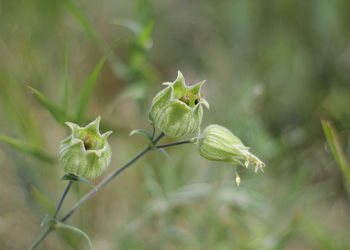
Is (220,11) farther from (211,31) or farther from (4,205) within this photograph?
(4,205)

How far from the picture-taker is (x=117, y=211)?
3.69 metres

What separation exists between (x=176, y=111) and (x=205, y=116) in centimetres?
211

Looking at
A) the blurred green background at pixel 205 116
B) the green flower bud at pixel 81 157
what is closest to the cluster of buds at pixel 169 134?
the green flower bud at pixel 81 157

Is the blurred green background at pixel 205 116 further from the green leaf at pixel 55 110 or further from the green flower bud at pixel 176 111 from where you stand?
the green flower bud at pixel 176 111

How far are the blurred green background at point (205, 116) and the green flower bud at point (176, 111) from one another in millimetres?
695

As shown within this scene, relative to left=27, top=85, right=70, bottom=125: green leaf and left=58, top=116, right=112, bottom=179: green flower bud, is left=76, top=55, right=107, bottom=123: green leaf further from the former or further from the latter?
left=58, top=116, right=112, bottom=179: green flower bud

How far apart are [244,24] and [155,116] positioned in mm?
3344

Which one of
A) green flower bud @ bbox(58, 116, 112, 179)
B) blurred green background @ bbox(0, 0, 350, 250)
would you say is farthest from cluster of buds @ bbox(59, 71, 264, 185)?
blurred green background @ bbox(0, 0, 350, 250)

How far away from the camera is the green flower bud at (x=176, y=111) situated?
5.91 ft

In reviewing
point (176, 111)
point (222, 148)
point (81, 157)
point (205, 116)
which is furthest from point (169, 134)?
point (205, 116)

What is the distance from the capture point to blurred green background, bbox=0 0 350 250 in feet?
9.90

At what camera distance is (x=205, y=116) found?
12.8 ft

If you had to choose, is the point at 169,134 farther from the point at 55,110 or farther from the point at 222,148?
the point at 55,110

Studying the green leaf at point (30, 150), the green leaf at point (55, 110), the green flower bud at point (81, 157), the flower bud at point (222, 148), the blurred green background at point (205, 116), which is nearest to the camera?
the green flower bud at point (81, 157)
